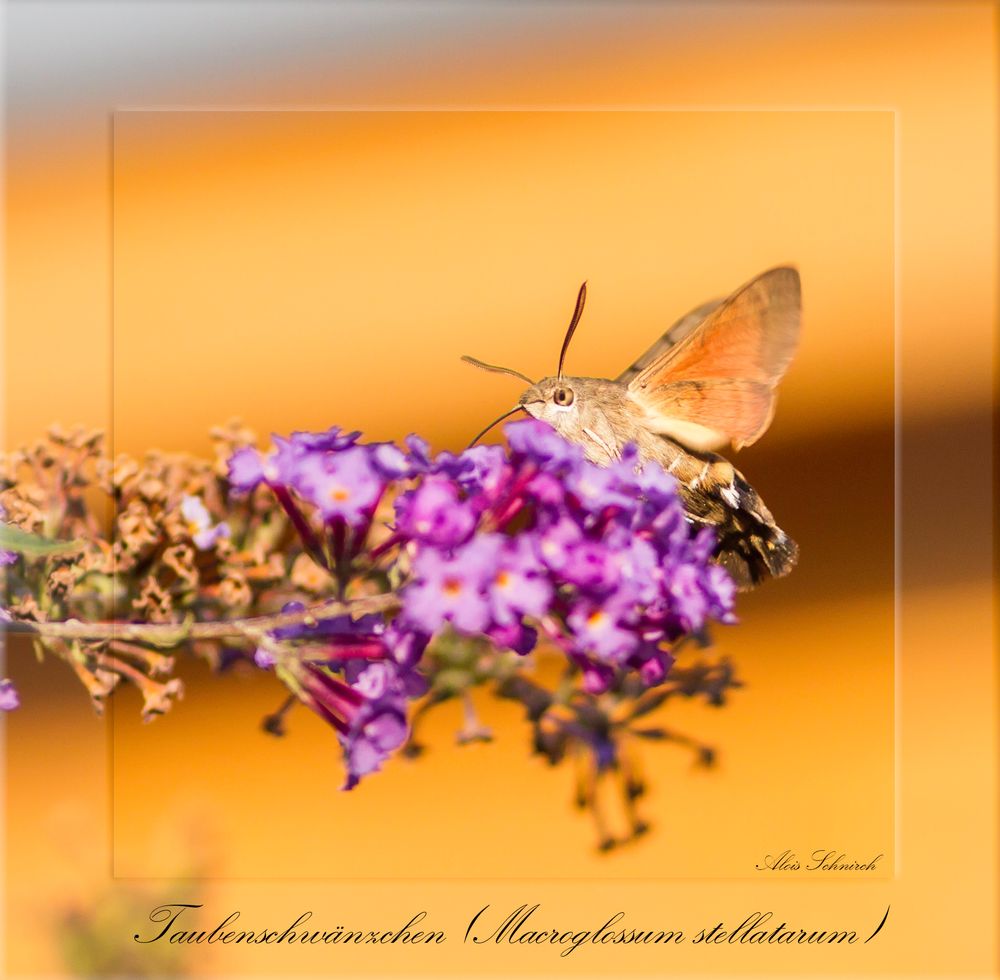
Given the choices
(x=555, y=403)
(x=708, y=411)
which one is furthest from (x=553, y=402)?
(x=708, y=411)

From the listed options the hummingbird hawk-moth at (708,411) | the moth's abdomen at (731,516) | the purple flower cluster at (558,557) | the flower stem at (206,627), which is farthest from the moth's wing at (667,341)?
the flower stem at (206,627)

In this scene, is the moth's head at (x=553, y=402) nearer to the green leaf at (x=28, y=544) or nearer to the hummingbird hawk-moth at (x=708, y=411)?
the hummingbird hawk-moth at (x=708, y=411)

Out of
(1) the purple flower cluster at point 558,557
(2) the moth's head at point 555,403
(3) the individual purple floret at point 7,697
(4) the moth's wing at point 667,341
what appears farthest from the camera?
(4) the moth's wing at point 667,341

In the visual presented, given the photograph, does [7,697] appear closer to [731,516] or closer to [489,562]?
[489,562]

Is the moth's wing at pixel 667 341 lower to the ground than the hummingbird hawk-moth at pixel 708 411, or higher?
higher

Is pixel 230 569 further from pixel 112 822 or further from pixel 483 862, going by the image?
pixel 483 862

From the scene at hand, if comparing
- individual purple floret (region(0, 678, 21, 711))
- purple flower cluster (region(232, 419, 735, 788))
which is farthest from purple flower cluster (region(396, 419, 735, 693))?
individual purple floret (region(0, 678, 21, 711))
